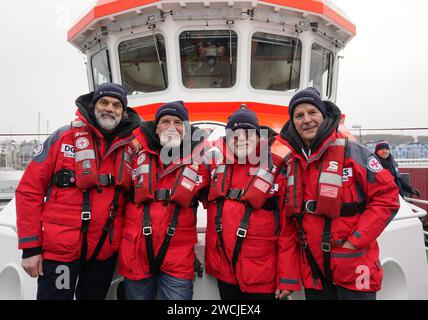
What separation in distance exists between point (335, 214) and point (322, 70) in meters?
3.44

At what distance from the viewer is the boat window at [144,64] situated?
420 centimetres

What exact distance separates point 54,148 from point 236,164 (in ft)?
4.29

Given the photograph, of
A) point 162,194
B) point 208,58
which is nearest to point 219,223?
point 162,194

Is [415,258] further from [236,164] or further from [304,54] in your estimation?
[304,54]

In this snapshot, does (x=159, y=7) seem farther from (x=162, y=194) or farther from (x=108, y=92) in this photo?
(x=162, y=194)

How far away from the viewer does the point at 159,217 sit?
223cm

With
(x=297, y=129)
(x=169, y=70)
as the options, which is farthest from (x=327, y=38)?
(x=297, y=129)

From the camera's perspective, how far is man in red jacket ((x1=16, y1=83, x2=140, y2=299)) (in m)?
2.19

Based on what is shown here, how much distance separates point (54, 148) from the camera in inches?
91.5

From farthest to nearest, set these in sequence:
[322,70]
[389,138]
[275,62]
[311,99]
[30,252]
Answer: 1. [389,138]
2. [322,70]
3. [275,62]
4. [311,99]
5. [30,252]

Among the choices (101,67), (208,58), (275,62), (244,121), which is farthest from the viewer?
(101,67)

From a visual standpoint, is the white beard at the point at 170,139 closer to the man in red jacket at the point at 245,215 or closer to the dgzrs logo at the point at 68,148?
the man in red jacket at the point at 245,215

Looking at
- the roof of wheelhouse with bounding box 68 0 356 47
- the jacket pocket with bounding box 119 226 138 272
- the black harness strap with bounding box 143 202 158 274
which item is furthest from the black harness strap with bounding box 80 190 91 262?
the roof of wheelhouse with bounding box 68 0 356 47

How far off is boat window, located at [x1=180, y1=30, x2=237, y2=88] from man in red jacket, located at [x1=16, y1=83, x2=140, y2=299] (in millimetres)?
1833
